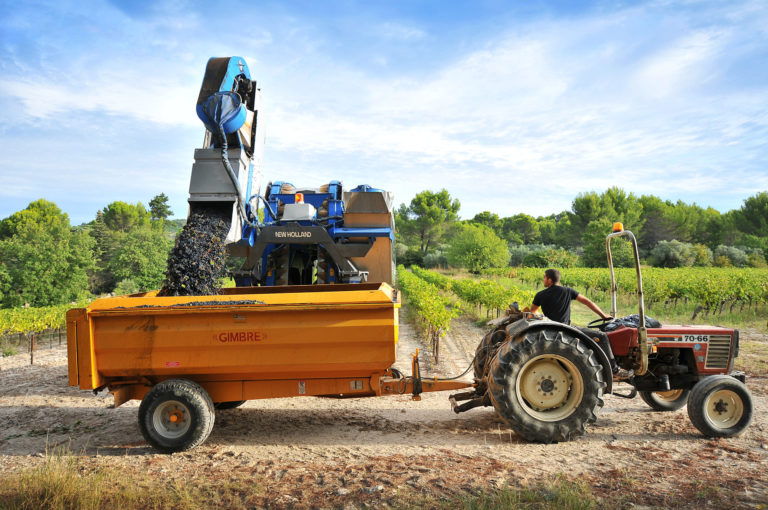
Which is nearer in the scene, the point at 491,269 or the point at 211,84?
the point at 211,84

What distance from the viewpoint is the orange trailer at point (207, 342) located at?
4.24 m

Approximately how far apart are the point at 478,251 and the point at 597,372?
4535 cm

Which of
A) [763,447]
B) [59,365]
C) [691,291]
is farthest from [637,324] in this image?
[691,291]

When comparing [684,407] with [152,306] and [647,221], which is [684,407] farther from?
[647,221]

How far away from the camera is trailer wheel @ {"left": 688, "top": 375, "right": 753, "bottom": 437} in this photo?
455 centimetres

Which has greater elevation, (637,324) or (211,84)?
(211,84)

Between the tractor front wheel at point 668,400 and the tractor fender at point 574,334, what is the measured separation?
1.37 meters

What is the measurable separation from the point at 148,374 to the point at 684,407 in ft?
20.0

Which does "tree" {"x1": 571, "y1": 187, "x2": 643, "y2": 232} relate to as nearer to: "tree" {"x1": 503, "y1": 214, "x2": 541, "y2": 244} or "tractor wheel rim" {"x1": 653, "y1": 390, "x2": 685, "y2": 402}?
"tree" {"x1": 503, "y1": 214, "x2": 541, "y2": 244}

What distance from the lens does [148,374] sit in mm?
4355

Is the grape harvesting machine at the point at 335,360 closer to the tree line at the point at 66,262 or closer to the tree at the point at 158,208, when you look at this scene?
the tree line at the point at 66,262

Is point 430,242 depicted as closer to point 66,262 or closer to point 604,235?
point 604,235

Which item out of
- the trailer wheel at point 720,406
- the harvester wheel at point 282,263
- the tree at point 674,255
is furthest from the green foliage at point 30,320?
the tree at point 674,255

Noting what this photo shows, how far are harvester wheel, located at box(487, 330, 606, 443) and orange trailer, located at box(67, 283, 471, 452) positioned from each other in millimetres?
1147
